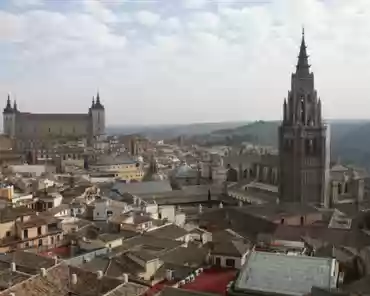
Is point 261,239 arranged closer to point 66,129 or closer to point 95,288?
point 95,288

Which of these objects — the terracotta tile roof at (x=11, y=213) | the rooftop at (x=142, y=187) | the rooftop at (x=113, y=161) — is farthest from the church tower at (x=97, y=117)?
the terracotta tile roof at (x=11, y=213)

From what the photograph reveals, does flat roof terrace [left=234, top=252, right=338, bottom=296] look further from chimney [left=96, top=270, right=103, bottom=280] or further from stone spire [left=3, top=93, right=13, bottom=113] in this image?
stone spire [left=3, top=93, right=13, bottom=113]

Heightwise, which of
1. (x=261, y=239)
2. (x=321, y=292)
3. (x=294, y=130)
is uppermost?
(x=294, y=130)

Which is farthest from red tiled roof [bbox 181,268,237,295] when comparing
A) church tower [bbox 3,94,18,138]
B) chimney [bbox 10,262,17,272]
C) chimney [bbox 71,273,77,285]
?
church tower [bbox 3,94,18,138]

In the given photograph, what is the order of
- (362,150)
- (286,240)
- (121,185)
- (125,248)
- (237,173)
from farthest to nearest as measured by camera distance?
(362,150), (237,173), (121,185), (286,240), (125,248)

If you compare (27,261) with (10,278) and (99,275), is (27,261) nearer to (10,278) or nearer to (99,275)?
(10,278)

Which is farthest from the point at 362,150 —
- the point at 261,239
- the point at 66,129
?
the point at 261,239

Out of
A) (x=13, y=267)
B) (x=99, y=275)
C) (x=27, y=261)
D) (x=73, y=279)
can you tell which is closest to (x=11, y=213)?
(x=27, y=261)
